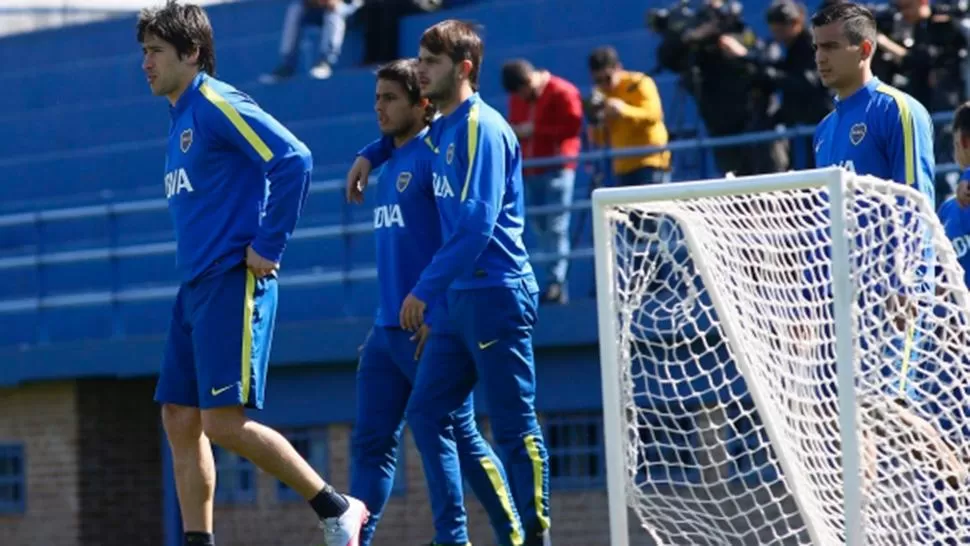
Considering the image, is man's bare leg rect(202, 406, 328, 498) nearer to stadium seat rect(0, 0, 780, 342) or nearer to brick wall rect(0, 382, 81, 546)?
stadium seat rect(0, 0, 780, 342)

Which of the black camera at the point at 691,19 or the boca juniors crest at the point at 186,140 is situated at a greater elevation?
the black camera at the point at 691,19

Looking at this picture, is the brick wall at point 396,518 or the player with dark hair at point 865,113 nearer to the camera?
the player with dark hair at point 865,113

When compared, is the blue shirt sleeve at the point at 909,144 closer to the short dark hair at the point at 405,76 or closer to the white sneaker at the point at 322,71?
the short dark hair at the point at 405,76

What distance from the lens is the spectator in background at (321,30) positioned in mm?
16828

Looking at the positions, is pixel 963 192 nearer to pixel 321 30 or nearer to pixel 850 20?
pixel 850 20

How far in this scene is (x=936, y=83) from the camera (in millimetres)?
11062

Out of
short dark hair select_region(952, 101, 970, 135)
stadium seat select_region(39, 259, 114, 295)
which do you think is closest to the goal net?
short dark hair select_region(952, 101, 970, 135)

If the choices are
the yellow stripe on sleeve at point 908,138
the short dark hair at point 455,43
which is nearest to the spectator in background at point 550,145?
the short dark hair at point 455,43

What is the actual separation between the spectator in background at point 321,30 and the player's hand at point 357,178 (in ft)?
28.2

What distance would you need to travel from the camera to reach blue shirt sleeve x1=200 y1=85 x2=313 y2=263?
276 inches

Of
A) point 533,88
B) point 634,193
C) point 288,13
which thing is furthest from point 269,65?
point 634,193

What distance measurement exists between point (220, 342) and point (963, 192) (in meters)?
3.01

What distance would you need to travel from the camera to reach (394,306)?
7.99m

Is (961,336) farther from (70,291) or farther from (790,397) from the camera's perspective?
(70,291)
